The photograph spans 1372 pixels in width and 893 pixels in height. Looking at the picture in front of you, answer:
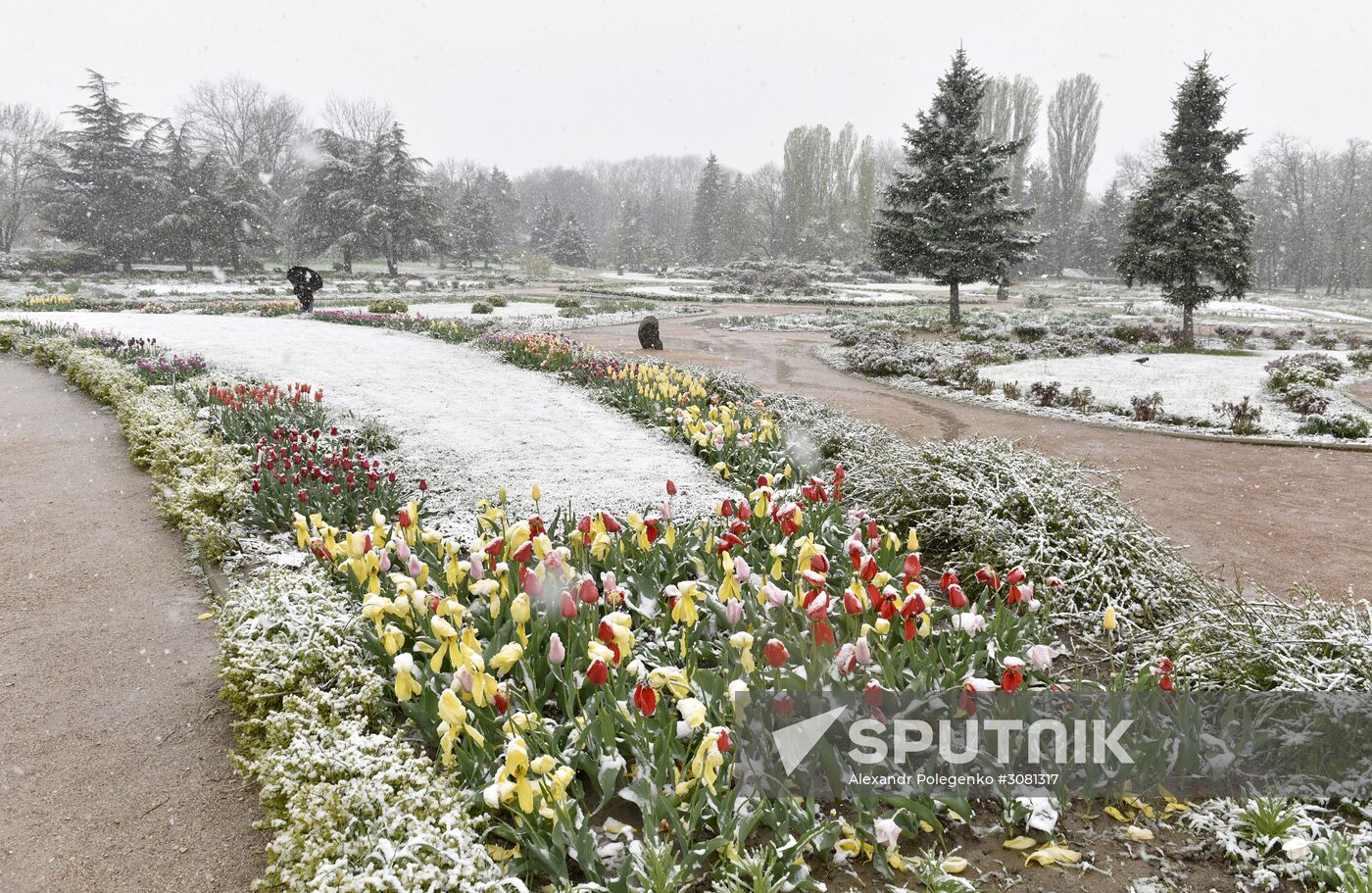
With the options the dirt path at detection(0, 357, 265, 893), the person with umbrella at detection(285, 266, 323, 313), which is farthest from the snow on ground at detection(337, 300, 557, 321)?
the dirt path at detection(0, 357, 265, 893)

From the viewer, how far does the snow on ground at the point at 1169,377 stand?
10969 mm

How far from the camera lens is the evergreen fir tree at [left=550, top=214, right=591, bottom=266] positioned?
6600 cm

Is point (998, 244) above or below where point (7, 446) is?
above

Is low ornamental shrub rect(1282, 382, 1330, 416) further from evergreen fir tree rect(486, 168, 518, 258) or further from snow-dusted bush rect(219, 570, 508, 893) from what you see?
evergreen fir tree rect(486, 168, 518, 258)

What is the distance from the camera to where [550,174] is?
96062 mm

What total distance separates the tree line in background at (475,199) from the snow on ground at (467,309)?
12751 millimetres

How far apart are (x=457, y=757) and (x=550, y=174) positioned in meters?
101

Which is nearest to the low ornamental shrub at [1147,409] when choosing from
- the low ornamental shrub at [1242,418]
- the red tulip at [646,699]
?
the low ornamental shrub at [1242,418]

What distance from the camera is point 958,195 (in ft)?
70.5

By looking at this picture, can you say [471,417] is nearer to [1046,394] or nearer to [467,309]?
[1046,394]

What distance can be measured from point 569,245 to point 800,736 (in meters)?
66.8

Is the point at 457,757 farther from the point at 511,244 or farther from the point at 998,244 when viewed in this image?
the point at 511,244

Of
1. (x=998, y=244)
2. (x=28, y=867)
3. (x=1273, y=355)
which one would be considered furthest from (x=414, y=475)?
(x=998, y=244)

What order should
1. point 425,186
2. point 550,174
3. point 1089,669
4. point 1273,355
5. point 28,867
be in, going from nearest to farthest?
point 28,867
point 1089,669
point 1273,355
point 425,186
point 550,174
